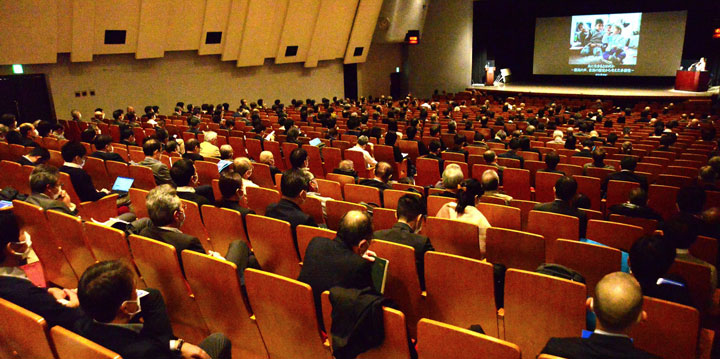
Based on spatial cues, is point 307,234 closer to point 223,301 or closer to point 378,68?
point 223,301

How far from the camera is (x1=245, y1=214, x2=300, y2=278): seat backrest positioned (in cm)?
327

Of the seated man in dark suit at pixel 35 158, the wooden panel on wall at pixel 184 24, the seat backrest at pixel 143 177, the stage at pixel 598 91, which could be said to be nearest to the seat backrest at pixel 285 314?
the seat backrest at pixel 143 177

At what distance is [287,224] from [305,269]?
662 mm

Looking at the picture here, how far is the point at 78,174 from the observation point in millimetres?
4750

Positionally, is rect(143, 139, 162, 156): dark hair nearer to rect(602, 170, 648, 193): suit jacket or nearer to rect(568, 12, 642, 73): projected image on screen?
rect(602, 170, 648, 193): suit jacket

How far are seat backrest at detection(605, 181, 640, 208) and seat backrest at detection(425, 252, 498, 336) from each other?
346 cm

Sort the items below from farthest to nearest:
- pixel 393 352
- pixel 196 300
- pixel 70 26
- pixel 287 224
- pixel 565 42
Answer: pixel 565 42 < pixel 70 26 < pixel 287 224 < pixel 196 300 < pixel 393 352

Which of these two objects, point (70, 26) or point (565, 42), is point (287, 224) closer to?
point (70, 26)

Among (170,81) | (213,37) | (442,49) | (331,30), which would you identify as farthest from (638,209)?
(442,49)

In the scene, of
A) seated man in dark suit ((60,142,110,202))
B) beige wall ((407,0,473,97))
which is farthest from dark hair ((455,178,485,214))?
beige wall ((407,0,473,97))

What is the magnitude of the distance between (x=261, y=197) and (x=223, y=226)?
2.75 feet

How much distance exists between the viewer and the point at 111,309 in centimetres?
194

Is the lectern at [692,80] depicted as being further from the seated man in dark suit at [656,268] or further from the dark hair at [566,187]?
the seated man in dark suit at [656,268]

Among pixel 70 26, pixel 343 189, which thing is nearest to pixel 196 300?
pixel 343 189
